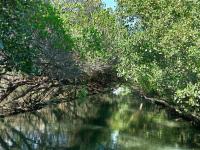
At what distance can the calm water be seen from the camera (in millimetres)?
22203

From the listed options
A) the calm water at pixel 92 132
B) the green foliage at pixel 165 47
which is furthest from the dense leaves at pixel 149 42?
the calm water at pixel 92 132

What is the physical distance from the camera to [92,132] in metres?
26.4

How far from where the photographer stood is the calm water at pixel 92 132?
72.8 feet

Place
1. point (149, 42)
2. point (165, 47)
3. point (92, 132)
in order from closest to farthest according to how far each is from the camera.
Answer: point (92, 132) → point (165, 47) → point (149, 42)

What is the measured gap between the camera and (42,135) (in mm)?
24094

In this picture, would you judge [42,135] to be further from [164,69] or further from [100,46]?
[100,46]

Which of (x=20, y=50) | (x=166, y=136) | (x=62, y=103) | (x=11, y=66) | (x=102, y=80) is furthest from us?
(x=102, y=80)

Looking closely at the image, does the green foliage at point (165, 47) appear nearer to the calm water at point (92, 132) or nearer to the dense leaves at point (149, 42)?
Answer: the dense leaves at point (149, 42)

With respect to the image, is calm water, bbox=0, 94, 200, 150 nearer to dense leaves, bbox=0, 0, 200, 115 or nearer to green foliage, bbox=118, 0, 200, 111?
dense leaves, bbox=0, 0, 200, 115

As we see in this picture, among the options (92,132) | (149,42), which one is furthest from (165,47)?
(92,132)

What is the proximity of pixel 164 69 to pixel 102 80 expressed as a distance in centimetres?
1977

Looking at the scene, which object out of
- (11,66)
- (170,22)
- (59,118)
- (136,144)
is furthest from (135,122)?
(11,66)

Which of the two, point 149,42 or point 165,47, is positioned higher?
point 149,42

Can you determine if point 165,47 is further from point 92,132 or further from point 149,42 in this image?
point 92,132
